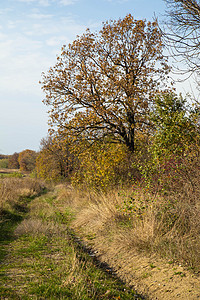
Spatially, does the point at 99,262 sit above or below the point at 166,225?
below

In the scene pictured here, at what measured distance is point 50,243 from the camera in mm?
7027

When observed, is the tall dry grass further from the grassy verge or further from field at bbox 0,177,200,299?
the grassy verge

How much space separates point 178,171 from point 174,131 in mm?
2686

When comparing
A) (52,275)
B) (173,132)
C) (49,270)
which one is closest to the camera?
(52,275)

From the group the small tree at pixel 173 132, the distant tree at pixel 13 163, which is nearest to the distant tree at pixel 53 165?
the small tree at pixel 173 132

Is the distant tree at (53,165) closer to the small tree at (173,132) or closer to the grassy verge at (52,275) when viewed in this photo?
the small tree at (173,132)

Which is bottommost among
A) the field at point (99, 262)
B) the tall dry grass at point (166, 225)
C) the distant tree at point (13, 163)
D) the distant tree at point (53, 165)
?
the field at point (99, 262)

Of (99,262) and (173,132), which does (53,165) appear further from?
(99,262)

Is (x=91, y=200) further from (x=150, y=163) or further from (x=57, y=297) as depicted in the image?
(x=57, y=297)

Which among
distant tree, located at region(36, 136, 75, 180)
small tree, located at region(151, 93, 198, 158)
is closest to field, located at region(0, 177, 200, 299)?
small tree, located at region(151, 93, 198, 158)

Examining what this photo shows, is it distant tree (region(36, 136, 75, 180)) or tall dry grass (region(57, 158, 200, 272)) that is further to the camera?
distant tree (region(36, 136, 75, 180))

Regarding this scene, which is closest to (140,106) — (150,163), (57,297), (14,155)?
(150,163)

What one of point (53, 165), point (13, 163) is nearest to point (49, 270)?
point (53, 165)

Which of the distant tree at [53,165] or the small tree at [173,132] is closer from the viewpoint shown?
the small tree at [173,132]
